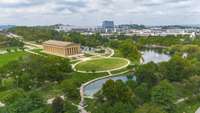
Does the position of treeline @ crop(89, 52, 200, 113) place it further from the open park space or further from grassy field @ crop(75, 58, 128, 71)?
grassy field @ crop(75, 58, 128, 71)

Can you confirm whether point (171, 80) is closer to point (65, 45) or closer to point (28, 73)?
point (28, 73)

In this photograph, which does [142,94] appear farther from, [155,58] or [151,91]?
[155,58]

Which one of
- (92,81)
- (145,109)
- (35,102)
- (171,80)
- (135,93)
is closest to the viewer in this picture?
(145,109)

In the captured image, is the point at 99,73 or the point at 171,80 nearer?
the point at 171,80

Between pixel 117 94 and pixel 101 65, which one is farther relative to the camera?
pixel 101 65

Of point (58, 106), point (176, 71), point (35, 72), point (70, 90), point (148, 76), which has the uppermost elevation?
point (148, 76)

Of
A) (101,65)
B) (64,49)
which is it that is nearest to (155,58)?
(101,65)

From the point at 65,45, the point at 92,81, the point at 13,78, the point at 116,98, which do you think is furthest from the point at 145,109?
the point at 65,45

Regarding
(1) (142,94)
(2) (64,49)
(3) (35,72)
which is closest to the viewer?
(1) (142,94)

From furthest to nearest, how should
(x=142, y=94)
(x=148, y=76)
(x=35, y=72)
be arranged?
1. (x=35, y=72)
2. (x=148, y=76)
3. (x=142, y=94)
